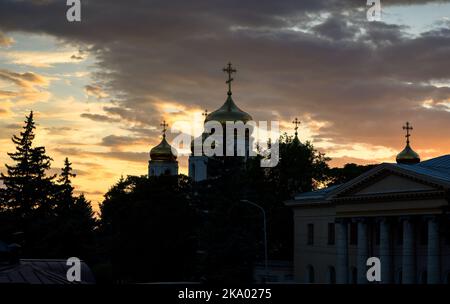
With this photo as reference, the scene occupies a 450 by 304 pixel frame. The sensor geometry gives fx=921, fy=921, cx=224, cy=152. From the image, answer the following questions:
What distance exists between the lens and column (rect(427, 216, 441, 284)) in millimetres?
56531

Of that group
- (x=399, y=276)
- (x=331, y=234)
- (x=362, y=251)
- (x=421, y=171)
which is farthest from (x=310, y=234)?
(x=421, y=171)

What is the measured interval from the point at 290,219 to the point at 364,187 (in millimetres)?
24041

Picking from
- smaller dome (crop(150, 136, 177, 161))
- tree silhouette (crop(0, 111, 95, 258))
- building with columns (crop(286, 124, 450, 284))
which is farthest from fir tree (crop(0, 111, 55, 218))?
smaller dome (crop(150, 136, 177, 161))

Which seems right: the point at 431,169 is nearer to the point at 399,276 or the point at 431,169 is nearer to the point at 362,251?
the point at 399,276

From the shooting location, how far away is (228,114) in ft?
356

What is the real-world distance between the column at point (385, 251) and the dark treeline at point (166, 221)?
10090 millimetres

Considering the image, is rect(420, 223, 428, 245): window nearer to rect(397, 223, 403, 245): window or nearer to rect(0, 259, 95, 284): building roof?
rect(397, 223, 403, 245): window

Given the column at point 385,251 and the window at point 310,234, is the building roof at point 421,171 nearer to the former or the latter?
the window at point 310,234

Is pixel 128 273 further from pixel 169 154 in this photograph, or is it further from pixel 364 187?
pixel 169 154

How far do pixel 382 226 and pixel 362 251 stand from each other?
13.4ft

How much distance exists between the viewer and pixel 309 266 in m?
74.6

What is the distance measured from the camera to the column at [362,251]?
6531 cm

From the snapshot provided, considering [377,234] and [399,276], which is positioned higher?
[377,234]

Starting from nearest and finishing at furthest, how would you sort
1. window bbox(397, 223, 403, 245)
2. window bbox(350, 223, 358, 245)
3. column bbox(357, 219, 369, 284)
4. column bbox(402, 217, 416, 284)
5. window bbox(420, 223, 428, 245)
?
column bbox(402, 217, 416, 284), window bbox(420, 223, 428, 245), window bbox(397, 223, 403, 245), column bbox(357, 219, 369, 284), window bbox(350, 223, 358, 245)
